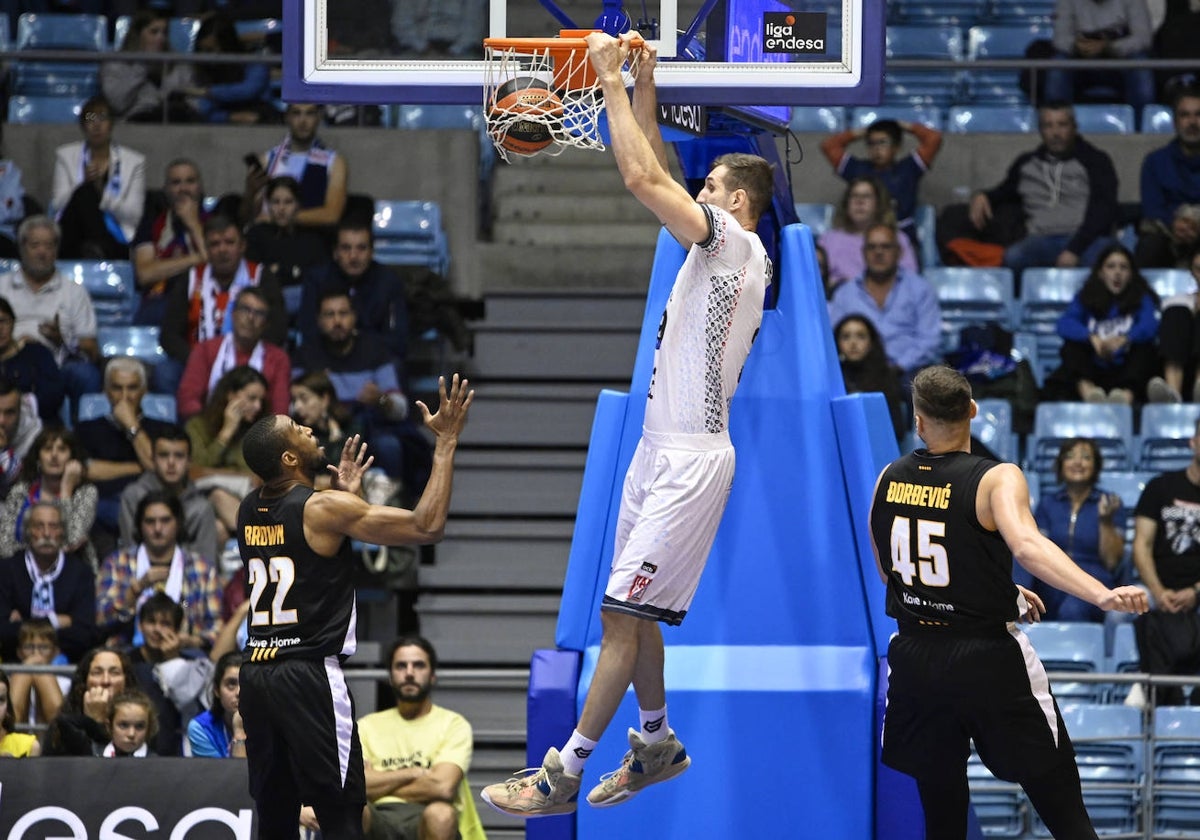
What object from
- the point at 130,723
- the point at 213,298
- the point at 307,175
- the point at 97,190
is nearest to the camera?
the point at 130,723

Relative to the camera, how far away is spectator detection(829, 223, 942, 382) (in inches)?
436

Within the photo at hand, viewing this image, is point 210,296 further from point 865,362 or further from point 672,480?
point 672,480

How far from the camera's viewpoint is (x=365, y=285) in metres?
11.4

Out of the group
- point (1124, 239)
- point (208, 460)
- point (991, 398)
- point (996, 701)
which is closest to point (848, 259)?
point (991, 398)

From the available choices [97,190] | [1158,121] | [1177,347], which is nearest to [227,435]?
[97,190]

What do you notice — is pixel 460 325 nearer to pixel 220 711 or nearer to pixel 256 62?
pixel 256 62

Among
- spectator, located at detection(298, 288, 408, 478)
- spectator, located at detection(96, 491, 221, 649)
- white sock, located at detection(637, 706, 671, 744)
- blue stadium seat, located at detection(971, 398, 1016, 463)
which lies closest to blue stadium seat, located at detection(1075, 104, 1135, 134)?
blue stadium seat, located at detection(971, 398, 1016, 463)

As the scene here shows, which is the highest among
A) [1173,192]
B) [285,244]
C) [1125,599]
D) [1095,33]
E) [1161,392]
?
[1095,33]

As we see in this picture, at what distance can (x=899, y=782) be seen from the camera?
6676mm

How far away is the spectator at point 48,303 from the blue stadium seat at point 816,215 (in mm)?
4469

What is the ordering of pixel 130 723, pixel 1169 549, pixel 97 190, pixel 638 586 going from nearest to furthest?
pixel 638 586, pixel 130 723, pixel 1169 549, pixel 97 190

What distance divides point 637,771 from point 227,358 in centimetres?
554

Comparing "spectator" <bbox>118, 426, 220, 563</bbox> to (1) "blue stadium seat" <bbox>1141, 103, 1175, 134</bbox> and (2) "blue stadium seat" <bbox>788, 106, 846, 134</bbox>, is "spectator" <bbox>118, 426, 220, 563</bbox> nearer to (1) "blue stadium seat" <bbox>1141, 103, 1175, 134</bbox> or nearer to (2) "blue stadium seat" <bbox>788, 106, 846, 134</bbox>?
(2) "blue stadium seat" <bbox>788, 106, 846, 134</bbox>

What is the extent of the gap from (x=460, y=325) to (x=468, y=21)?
17.7 ft
